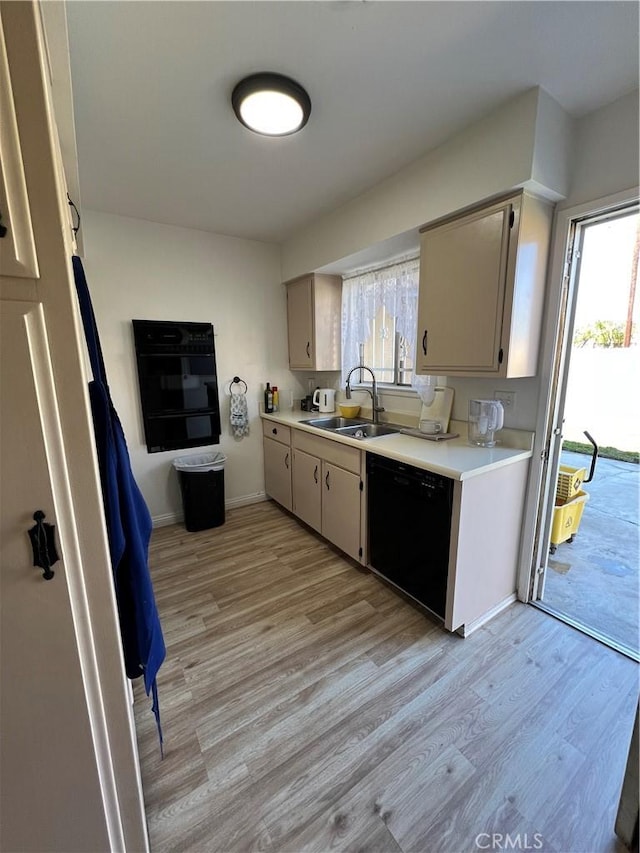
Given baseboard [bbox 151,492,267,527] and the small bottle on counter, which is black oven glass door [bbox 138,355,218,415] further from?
baseboard [bbox 151,492,267,527]

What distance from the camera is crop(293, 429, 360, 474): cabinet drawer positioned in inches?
87.6

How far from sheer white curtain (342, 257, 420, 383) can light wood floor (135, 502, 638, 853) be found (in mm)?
1945

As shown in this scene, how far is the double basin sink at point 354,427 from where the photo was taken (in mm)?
2695

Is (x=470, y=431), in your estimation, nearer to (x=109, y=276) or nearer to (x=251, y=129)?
(x=251, y=129)

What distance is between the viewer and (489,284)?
174 cm

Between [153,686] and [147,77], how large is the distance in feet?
7.47

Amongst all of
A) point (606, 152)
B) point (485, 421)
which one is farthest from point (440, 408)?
point (606, 152)

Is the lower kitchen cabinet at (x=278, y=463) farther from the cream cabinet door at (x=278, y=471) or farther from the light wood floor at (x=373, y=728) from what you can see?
the light wood floor at (x=373, y=728)

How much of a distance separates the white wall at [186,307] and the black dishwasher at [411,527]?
1727mm

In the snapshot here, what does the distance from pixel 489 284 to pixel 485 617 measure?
1.81 meters

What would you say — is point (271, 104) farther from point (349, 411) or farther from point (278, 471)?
point (278, 471)

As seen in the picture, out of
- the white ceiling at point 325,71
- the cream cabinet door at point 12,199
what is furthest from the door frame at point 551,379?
the cream cabinet door at point 12,199

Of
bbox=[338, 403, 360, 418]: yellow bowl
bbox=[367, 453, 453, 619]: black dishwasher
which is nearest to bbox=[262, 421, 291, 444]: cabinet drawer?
bbox=[338, 403, 360, 418]: yellow bowl

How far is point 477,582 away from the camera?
1818 mm
